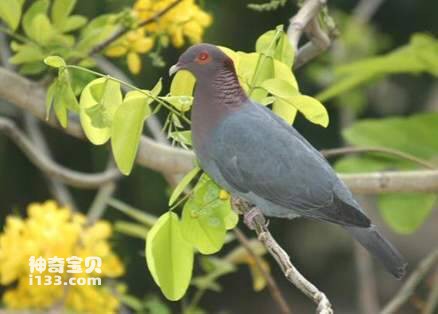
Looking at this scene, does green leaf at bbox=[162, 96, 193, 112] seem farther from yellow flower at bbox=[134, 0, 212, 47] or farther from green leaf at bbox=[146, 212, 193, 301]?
A: yellow flower at bbox=[134, 0, 212, 47]

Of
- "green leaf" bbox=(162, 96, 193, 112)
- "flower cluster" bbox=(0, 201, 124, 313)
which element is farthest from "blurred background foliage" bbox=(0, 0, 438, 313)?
"green leaf" bbox=(162, 96, 193, 112)

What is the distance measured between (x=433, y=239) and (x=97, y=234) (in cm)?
260

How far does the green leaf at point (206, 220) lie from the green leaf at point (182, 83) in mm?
118

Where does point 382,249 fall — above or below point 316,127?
above

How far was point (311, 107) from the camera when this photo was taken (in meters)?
1.15

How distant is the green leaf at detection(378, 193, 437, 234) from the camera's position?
6.33ft

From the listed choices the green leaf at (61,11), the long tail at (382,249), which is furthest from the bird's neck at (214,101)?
the green leaf at (61,11)

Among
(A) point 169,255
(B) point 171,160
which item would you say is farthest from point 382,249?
(B) point 171,160

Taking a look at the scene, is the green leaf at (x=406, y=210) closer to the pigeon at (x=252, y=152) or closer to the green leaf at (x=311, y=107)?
the pigeon at (x=252, y=152)

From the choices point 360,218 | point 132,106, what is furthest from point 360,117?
point 132,106

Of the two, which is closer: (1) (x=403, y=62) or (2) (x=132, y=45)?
(2) (x=132, y=45)

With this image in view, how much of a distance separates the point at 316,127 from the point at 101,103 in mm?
2054

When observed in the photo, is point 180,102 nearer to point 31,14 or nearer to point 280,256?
point 280,256

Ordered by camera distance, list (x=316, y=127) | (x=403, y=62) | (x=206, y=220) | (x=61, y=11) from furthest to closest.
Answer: (x=316, y=127) → (x=403, y=62) → (x=61, y=11) → (x=206, y=220)
